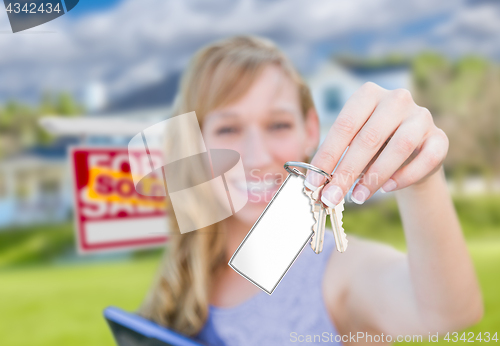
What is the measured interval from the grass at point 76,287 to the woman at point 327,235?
0.36 metres

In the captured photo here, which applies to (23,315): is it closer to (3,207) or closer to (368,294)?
(3,207)

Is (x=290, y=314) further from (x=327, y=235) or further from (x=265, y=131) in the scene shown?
(x=265, y=131)

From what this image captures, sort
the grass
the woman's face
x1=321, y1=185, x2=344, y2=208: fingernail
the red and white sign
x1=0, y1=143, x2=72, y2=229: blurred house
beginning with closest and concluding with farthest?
x1=321, y1=185, x2=344, y2=208: fingernail → the woman's face → the red and white sign → x1=0, y1=143, x2=72, y2=229: blurred house → the grass

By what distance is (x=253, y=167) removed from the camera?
629 mm

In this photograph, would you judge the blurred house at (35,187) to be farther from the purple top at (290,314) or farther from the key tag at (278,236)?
the key tag at (278,236)

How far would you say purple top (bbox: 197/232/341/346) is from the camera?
63 centimetres

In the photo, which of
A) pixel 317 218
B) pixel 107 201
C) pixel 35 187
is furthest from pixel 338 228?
pixel 35 187

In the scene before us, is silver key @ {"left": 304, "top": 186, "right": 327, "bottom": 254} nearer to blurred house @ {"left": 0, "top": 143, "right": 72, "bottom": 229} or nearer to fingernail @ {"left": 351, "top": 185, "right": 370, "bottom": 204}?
fingernail @ {"left": 351, "top": 185, "right": 370, "bottom": 204}

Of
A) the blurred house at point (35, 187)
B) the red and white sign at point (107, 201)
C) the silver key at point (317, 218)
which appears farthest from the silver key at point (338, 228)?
the blurred house at point (35, 187)

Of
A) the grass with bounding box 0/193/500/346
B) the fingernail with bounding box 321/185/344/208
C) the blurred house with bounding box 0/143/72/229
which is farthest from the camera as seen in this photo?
the grass with bounding box 0/193/500/346

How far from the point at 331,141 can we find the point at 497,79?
2.99 ft

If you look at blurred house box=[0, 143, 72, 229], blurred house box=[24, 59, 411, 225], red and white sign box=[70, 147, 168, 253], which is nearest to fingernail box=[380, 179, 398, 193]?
blurred house box=[24, 59, 411, 225]

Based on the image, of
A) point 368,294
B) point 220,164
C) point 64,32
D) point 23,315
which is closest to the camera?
point 368,294

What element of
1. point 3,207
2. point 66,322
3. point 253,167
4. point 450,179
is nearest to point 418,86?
point 450,179
